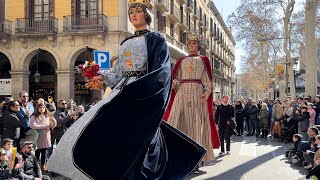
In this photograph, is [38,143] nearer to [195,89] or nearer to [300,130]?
[195,89]

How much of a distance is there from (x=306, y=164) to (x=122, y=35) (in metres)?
15.8

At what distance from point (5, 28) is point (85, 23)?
510 cm

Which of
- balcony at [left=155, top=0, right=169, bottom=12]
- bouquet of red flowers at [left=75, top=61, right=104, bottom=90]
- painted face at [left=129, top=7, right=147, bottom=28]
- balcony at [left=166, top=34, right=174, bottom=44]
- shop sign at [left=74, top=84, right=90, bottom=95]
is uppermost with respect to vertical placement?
balcony at [left=155, top=0, right=169, bottom=12]

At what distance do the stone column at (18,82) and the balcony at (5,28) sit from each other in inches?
91.6

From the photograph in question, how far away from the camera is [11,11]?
23.5 m

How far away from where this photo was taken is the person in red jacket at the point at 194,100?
632 centimetres

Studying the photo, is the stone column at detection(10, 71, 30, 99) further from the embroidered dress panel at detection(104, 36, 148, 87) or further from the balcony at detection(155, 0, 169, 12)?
the embroidered dress panel at detection(104, 36, 148, 87)

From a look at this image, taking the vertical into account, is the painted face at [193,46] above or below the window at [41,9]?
below

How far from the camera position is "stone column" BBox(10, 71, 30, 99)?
2292cm

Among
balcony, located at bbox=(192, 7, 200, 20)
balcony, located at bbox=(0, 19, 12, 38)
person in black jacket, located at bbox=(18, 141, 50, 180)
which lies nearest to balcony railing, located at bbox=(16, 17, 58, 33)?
balcony, located at bbox=(0, 19, 12, 38)

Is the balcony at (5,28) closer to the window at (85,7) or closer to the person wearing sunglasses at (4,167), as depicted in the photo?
the window at (85,7)

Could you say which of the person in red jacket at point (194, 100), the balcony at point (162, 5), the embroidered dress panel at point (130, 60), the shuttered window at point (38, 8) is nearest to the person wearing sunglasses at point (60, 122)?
the person in red jacket at point (194, 100)

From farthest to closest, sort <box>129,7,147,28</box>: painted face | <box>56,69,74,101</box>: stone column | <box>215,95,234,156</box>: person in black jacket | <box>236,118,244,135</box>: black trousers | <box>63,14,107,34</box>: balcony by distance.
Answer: <box>56,69,74,101</box>: stone column, <box>63,14,107,34</box>: balcony, <box>236,118,244,135</box>: black trousers, <box>215,95,234,156</box>: person in black jacket, <box>129,7,147,28</box>: painted face

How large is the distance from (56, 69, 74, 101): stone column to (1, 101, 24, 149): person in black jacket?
14701 mm
